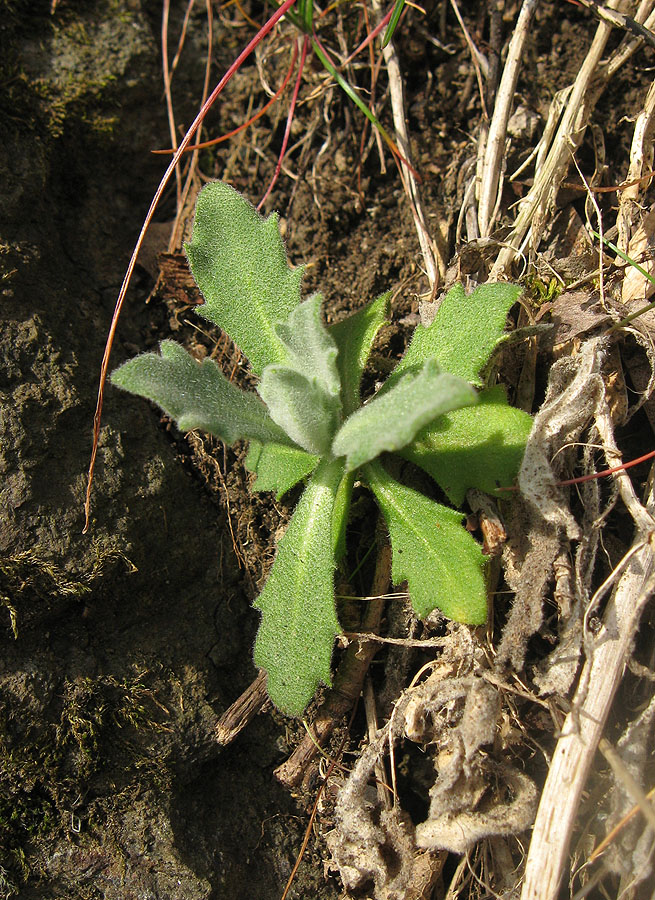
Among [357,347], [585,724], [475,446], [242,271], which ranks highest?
[242,271]

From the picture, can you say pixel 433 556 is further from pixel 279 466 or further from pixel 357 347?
pixel 357 347

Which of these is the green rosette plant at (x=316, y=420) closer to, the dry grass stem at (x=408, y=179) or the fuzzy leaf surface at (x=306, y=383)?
the fuzzy leaf surface at (x=306, y=383)

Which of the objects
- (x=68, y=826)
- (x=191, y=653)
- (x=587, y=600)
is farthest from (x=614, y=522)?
(x=68, y=826)

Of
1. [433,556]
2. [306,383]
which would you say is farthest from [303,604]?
[306,383]

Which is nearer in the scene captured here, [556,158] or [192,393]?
[192,393]

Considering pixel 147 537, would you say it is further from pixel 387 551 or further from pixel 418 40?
pixel 418 40

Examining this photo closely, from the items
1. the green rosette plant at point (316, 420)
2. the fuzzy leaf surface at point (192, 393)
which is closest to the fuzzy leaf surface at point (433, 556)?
the green rosette plant at point (316, 420)

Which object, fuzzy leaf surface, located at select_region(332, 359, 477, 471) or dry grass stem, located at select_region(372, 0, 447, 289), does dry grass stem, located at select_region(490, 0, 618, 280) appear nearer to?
dry grass stem, located at select_region(372, 0, 447, 289)
